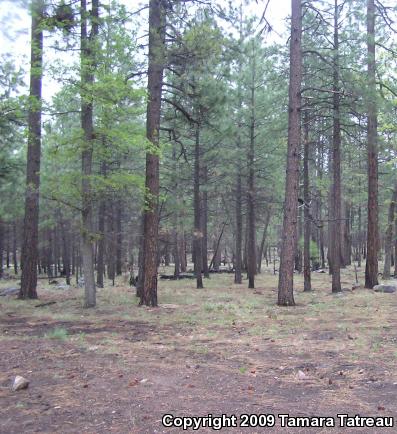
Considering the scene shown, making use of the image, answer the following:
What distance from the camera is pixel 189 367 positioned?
6008 mm

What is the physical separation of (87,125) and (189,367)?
7504mm

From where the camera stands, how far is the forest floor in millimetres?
4316

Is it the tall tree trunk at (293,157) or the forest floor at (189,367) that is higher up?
the tall tree trunk at (293,157)

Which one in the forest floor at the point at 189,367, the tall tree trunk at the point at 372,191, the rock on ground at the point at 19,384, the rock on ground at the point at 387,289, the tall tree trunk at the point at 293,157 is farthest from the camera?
the tall tree trunk at the point at 372,191

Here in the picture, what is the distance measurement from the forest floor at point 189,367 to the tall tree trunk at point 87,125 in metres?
1.43

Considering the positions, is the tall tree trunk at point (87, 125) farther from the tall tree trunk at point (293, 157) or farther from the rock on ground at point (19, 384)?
the rock on ground at point (19, 384)

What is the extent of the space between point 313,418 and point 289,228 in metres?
8.60

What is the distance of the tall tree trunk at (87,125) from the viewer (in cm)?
1032

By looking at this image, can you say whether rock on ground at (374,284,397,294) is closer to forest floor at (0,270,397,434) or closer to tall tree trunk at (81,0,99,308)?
forest floor at (0,270,397,434)

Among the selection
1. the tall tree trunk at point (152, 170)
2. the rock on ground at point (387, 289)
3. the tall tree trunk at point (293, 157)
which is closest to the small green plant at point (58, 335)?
the tall tree trunk at point (152, 170)

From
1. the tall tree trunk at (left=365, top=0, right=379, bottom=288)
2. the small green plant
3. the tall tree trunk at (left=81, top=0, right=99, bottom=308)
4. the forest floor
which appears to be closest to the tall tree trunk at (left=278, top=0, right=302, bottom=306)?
the forest floor

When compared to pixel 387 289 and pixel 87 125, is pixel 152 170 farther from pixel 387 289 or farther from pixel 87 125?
pixel 387 289

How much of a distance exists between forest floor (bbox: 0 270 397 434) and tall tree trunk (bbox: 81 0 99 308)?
143cm

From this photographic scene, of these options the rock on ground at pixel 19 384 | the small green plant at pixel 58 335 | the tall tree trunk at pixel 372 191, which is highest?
the tall tree trunk at pixel 372 191
